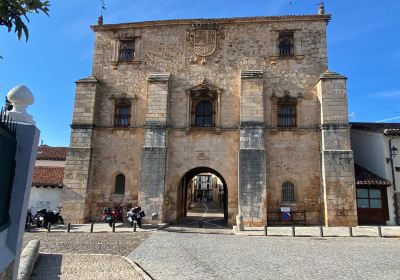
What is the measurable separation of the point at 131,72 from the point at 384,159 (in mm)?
15432

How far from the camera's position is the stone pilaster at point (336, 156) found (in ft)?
53.7

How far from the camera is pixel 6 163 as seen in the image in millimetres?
3836

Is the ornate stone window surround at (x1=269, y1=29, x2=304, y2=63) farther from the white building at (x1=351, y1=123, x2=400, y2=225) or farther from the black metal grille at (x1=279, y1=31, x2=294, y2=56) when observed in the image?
the white building at (x1=351, y1=123, x2=400, y2=225)

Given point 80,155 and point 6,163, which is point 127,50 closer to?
point 80,155

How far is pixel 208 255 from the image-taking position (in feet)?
30.8

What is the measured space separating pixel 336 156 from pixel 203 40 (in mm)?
10068

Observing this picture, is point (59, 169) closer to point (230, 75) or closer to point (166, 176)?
point (166, 176)

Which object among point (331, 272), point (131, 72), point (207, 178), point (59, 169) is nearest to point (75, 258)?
point (331, 272)

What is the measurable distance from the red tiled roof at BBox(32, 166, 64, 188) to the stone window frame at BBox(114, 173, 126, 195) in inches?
170

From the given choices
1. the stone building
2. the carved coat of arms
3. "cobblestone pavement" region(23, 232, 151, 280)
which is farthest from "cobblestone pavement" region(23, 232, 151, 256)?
the carved coat of arms

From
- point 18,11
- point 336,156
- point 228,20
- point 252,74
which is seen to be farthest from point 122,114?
point 18,11

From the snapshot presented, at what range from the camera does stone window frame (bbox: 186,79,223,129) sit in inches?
728

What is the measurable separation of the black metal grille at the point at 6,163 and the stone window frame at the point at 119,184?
47.9 feet

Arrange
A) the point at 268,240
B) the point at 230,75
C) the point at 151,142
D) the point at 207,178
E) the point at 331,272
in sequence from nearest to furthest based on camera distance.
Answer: the point at 331,272, the point at 268,240, the point at 151,142, the point at 230,75, the point at 207,178
